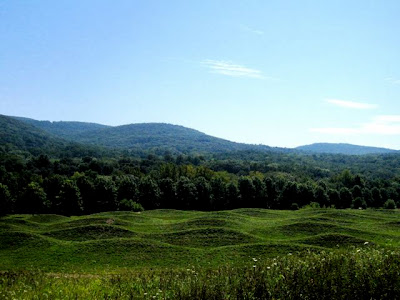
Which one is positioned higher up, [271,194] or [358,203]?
[271,194]

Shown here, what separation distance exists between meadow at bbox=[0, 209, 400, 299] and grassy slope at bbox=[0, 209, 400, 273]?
0.10 metres

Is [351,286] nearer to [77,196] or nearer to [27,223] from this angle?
[27,223]

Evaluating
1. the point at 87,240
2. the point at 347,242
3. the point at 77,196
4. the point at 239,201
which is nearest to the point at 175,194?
the point at 239,201

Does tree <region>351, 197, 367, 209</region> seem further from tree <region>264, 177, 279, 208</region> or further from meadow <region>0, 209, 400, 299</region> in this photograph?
meadow <region>0, 209, 400, 299</region>

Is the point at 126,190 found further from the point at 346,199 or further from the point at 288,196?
the point at 346,199

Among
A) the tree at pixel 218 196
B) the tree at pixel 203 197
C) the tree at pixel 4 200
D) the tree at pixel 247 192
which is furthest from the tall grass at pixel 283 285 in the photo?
the tree at pixel 247 192

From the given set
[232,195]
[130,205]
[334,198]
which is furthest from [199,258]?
[334,198]

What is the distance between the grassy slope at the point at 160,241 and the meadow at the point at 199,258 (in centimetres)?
10

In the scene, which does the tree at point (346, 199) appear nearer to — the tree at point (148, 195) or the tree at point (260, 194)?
the tree at point (260, 194)

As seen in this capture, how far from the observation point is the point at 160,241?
37.6m

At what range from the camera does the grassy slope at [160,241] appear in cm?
3197

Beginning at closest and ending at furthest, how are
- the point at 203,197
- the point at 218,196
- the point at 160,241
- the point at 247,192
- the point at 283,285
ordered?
the point at 283,285
the point at 160,241
the point at 203,197
the point at 218,196
the point at 247,192

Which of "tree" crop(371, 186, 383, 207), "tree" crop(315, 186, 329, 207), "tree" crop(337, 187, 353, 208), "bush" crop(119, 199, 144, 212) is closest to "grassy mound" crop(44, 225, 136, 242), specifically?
"bush" crop(119, 199, 144, 212)

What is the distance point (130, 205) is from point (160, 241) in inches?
1457
